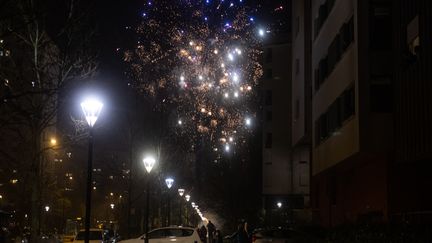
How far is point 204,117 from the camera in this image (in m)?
35.4

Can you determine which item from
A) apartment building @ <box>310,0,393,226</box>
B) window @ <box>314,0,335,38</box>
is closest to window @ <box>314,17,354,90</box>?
apartment building @ <box>310,0,393,226</box>

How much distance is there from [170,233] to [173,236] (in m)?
0.28

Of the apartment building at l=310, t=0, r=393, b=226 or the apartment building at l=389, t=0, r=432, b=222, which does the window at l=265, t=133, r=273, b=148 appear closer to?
the apartment building at l=310, t=0, r=393, b=226

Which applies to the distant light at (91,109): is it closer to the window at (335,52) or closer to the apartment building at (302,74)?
the window at (335,52)

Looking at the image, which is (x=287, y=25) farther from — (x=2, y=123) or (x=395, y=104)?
(x=2, y=123)

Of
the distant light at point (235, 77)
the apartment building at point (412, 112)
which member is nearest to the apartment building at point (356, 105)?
the apartment building at point (412, 112)

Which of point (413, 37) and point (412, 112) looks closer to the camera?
point (412, 112)

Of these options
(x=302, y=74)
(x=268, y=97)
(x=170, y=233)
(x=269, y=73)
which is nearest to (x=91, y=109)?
(x=170, y=233)

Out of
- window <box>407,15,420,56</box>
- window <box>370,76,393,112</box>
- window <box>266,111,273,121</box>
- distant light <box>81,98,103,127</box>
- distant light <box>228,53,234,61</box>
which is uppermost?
window <box>266,111,273,121</box>

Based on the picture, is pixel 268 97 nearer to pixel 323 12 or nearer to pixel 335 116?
pixel 323 12

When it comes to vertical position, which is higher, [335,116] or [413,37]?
[413,37]

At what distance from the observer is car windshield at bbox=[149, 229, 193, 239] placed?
33.8m

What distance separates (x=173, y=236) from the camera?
33906 millimetres

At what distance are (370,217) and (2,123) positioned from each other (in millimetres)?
15493
